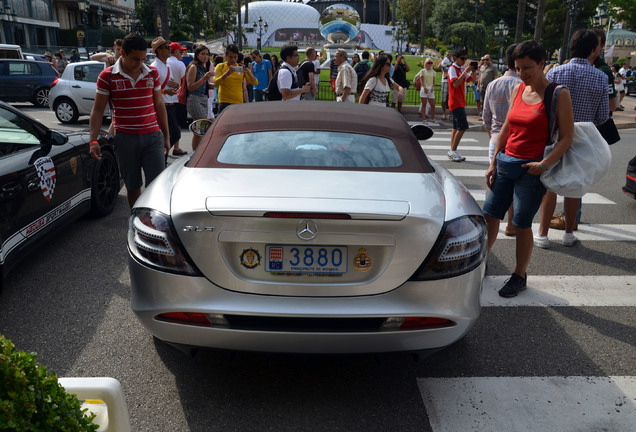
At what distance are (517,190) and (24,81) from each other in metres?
18.4

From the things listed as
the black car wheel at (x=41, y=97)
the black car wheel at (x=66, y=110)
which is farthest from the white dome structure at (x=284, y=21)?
the black car wheel at (x=66, y=110)

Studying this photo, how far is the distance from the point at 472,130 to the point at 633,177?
30.3ft

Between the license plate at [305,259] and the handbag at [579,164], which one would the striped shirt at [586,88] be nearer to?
the handbag at [579,164]

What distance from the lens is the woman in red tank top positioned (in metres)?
4.07

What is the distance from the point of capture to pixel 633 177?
22.9 feet

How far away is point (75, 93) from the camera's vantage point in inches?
579

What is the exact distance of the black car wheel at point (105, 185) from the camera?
6147 millimetres

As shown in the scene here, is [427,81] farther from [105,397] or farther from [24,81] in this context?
[105,397]

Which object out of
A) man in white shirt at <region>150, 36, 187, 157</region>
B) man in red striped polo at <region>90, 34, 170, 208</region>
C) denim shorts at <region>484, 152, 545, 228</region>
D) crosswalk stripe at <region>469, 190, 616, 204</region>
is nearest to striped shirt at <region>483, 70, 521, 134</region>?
crosswalk stripe at <region>469, 190, 616, 204</region>

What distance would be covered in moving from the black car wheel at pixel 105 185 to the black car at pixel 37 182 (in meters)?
0.01

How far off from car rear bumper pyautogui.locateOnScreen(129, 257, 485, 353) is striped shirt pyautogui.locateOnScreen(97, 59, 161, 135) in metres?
2.82

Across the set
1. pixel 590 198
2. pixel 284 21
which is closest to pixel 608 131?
pixel 590 198

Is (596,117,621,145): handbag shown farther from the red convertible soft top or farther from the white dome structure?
the white dome structure

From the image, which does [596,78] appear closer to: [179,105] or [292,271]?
[292,271]
